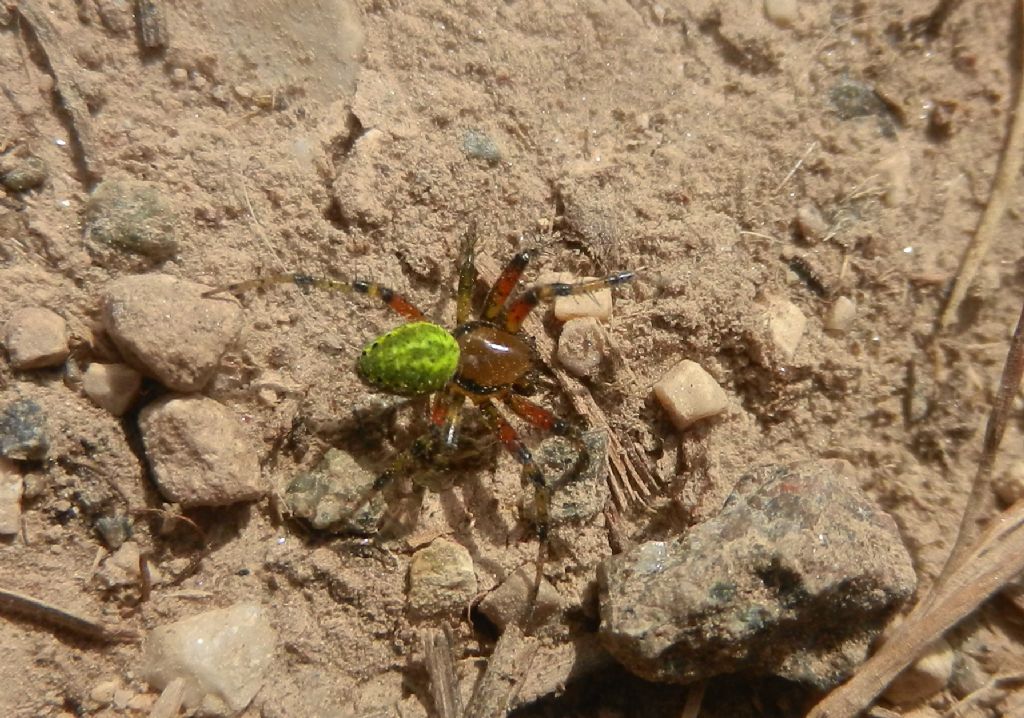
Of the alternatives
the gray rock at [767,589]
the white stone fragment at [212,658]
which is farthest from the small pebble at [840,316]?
the white stone fragment at [212,658]

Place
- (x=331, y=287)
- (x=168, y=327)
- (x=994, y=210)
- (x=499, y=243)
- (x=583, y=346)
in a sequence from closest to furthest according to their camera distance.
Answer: (x=168, y=327) < (x=331, y=287) < (x=583, y=346) < (x=499, y=243) < (x=994, y=210)

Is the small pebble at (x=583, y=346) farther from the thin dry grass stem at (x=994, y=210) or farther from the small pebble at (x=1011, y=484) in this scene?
the small pebble at (x=1011, y=484)

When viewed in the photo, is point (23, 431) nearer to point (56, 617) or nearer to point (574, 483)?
point (56, 617)

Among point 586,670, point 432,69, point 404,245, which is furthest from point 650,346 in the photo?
point 432,69

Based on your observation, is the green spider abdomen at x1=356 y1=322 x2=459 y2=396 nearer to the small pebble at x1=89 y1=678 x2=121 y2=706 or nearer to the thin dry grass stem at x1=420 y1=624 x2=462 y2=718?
the thin dry grass stem at x1=420 y1=624 x2=462 y2=718

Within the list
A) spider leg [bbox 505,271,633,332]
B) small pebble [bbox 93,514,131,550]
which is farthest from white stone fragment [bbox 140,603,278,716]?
spider leg [bbox 505,271,633,332]

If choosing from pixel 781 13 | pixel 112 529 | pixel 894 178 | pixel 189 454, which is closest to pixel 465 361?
pixel 189 454
